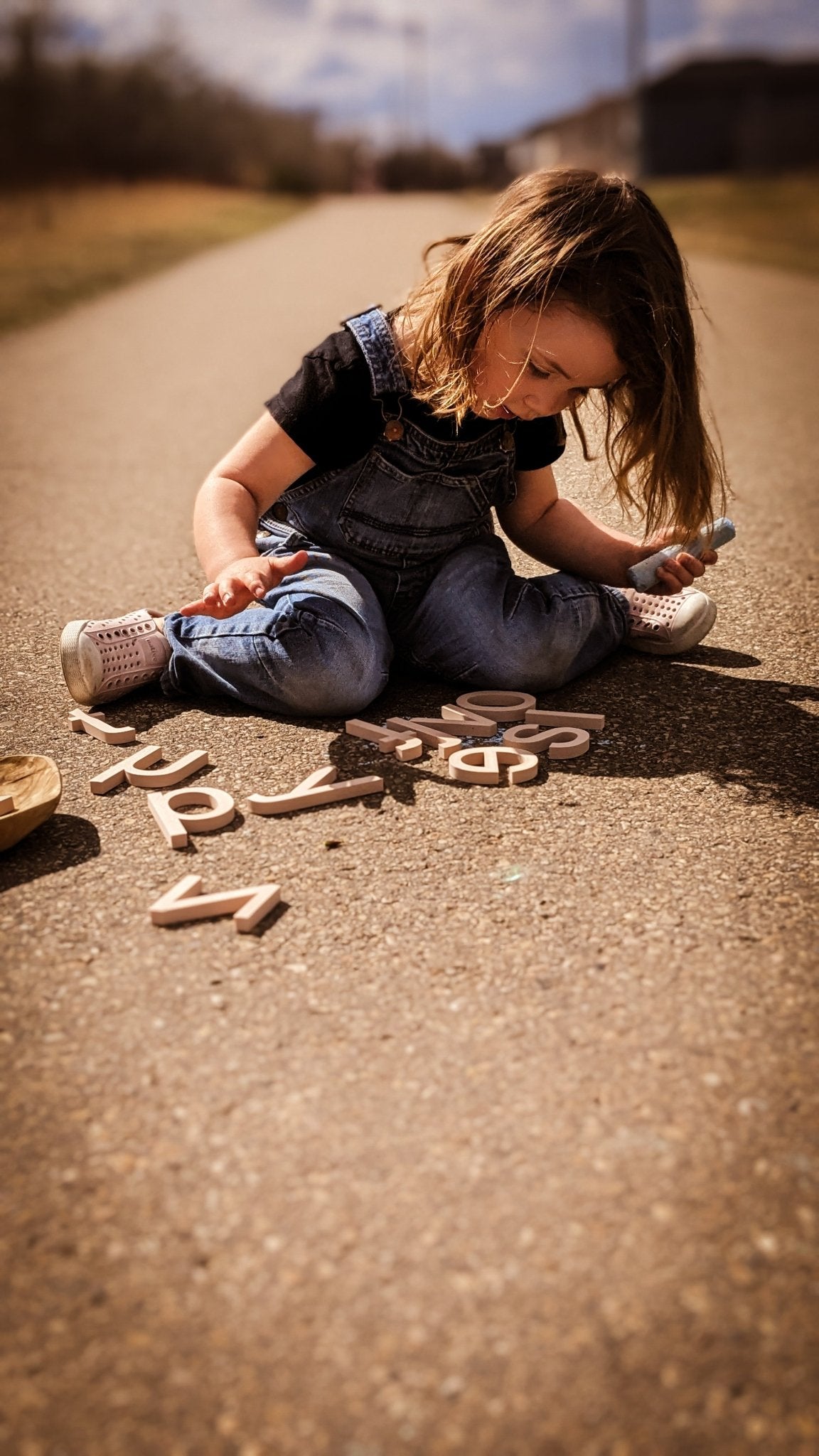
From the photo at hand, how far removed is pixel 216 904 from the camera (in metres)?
2.00

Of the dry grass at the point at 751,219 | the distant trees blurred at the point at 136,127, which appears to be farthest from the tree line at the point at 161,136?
the dry grass at the point at 751,219

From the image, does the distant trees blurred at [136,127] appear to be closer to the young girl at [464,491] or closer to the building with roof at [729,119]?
the building with roof at [729,119]

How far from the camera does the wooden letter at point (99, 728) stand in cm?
271

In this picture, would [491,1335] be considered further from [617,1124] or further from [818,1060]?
[818,1060]

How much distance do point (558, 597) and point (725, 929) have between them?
126 cm

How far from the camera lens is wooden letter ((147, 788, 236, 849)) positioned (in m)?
2.26

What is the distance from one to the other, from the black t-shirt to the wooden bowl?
993 millimetres

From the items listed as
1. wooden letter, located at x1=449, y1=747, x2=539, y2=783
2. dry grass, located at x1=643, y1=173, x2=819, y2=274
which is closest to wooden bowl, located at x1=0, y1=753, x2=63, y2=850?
wooden letter, located at x1=449, y1=747, x2=539, y2=783

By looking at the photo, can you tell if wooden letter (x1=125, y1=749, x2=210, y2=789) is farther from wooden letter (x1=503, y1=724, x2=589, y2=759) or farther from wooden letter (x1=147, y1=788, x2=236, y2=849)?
wooden letter (x1=503, y1=724, x2=589, y2=759)

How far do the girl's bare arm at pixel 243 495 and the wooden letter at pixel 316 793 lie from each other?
47 cm

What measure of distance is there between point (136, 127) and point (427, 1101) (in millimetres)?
46232

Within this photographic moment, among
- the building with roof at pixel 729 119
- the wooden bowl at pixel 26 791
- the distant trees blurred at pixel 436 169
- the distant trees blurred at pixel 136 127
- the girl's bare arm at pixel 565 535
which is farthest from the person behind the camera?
the distant trees blurred at pixel 436 169

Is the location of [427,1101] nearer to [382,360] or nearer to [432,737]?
[432,737]

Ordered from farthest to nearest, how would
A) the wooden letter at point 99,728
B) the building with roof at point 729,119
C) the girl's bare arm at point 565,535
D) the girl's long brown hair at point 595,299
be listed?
the building with roof at point 729,119 < the girl's bare arm at point 565,535 < the wooden letter at point 99,728 < the girl's long brown hair at point 595,299
